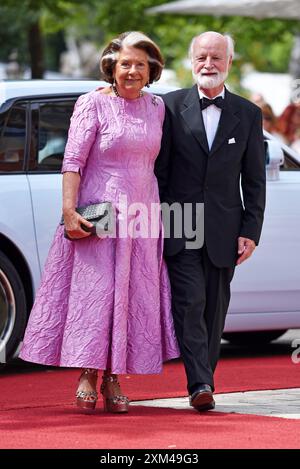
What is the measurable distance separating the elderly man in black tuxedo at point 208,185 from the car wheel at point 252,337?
11.5 feet

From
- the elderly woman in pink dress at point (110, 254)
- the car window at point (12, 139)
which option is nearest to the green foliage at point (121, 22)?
the car window at point (12, 139)

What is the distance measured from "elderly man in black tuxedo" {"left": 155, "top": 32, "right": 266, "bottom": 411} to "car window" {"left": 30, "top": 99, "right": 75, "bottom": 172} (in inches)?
74.4

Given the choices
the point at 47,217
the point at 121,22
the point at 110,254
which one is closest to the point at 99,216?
the point at 110,254

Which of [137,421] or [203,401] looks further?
[203,401]

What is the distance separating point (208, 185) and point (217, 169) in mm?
93

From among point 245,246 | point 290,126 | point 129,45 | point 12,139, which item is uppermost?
point 290,126

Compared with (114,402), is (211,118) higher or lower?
higher

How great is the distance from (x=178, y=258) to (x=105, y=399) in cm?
81

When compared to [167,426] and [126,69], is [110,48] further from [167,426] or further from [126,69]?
[167,426]

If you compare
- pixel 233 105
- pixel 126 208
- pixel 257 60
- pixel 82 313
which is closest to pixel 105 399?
pixel 82 313

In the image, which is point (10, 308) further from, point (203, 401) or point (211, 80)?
point (211, 80)

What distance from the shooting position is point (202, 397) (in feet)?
24.2

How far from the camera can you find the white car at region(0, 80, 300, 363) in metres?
9.22

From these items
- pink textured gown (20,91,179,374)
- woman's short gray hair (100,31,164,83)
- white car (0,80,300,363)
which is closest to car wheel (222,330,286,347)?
white car (0,80,300,363)
